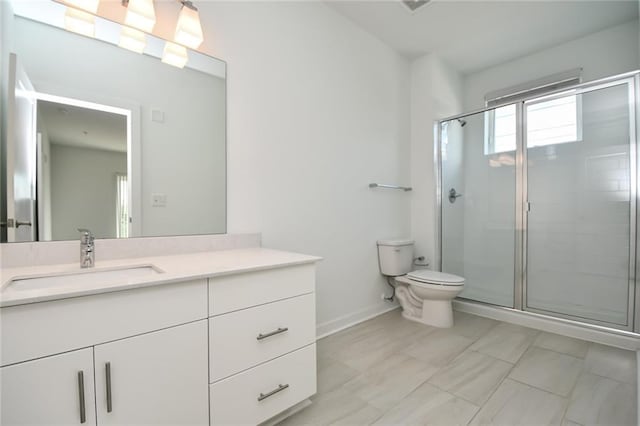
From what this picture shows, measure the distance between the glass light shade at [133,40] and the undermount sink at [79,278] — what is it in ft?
3.46

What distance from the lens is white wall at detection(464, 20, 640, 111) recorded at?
2.44 m

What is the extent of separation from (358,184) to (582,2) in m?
2.23

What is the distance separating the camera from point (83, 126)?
126 centimetres

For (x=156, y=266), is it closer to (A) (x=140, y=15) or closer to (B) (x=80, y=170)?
(B) (x=80, y=170)

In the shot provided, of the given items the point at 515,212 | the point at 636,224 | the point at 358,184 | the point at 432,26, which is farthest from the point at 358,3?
the point at 636,224

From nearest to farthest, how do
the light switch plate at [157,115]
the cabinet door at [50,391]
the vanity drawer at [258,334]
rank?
the cabinet door at [50,391] < the vanity drawer at [258,334] < the light switch plate at [157,115]

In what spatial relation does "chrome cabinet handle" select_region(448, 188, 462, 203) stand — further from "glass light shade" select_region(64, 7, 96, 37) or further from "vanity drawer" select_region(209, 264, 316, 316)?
"glass light shade" select_region(64, 7, 96, 37)

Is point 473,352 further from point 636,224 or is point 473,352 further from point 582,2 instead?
point 582,2

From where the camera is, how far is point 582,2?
2.18m

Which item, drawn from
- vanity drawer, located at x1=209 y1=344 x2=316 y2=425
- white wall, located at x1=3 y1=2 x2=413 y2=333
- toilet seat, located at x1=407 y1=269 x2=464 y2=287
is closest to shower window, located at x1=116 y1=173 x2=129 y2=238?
white wall, located at x1=3 y1=2 x2=413 y2=333

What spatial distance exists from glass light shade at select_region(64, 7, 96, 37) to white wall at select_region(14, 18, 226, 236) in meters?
0.03

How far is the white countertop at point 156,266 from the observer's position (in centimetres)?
72

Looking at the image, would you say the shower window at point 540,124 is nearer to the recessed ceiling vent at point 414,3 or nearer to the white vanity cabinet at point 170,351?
the recessed ceiling vent at point 414,3

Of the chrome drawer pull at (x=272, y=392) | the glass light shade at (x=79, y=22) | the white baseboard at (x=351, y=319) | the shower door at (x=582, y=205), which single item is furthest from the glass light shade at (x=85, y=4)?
the shower door at (x=582, y=205)
